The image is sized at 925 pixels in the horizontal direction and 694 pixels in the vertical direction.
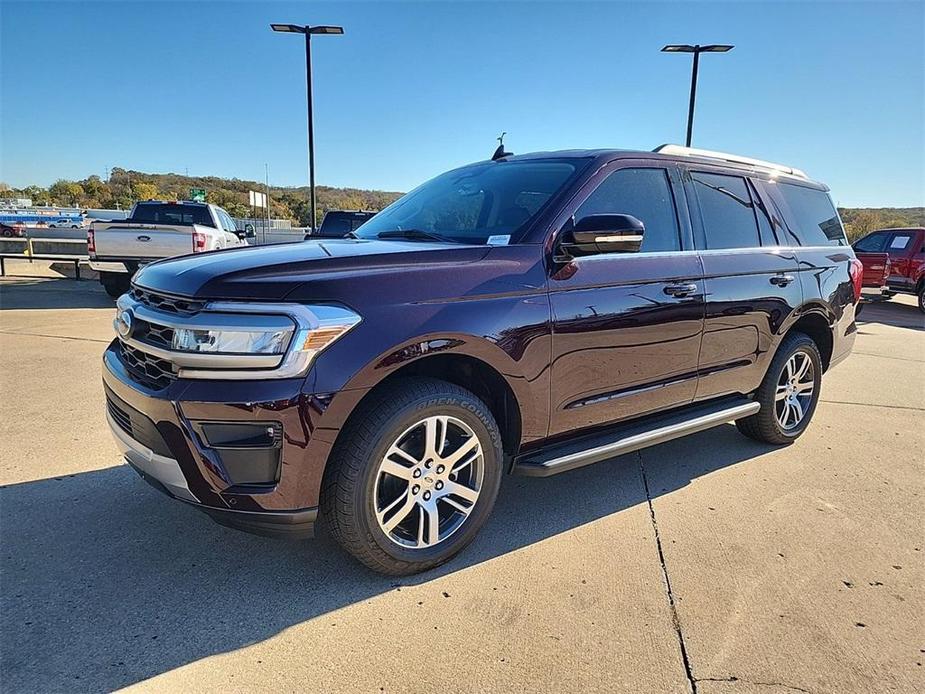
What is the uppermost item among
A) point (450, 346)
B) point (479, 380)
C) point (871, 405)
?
point (450, 346)

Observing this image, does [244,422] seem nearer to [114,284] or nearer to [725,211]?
[725,211]

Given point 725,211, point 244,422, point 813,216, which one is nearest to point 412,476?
point 244,422

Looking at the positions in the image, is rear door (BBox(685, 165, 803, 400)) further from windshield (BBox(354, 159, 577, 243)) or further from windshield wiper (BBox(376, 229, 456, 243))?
windshield wiper (BBox(376, 229, 456, 243))

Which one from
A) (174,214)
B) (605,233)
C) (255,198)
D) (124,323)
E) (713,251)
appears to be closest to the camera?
(124,323)

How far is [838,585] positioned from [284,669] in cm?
244

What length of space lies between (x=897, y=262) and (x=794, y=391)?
45.0ft

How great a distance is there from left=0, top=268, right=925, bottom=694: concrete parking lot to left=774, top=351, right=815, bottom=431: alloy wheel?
0.50m

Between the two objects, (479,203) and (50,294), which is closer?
(479,203)

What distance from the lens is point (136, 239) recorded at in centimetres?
1027

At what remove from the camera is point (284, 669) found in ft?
7.16

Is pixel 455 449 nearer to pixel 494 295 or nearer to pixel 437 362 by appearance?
pixel 437 362

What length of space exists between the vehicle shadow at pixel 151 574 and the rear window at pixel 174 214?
10.0 m

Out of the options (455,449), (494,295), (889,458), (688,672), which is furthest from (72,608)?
(889,458)

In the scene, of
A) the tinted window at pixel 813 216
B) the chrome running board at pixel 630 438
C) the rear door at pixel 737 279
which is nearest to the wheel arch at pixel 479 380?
the chrome running board at pixel 630 438
